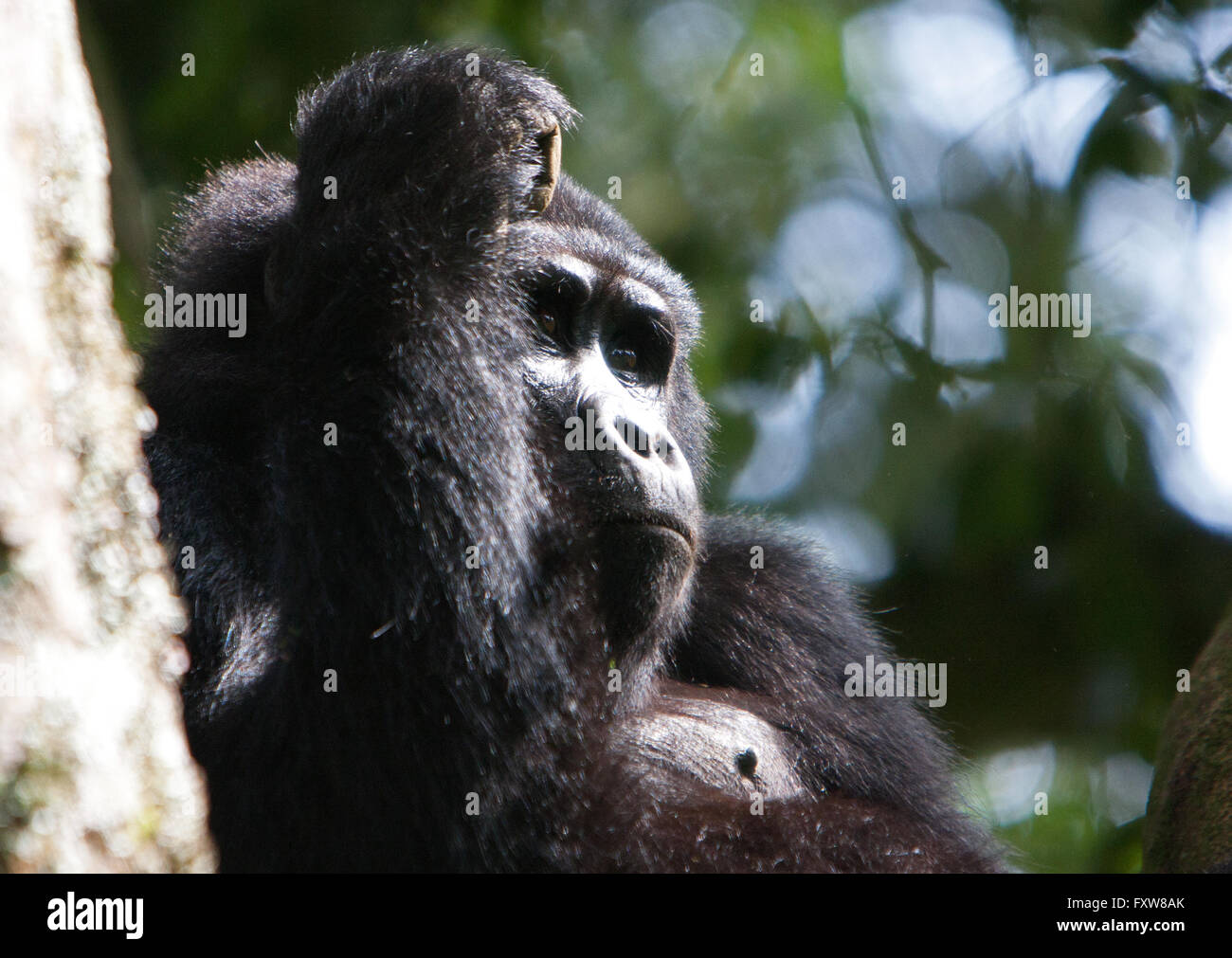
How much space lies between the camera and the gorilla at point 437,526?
2549 mm

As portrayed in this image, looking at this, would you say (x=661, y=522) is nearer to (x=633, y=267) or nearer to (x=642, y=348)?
(x=642, y=348)

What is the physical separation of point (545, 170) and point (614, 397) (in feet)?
2.15

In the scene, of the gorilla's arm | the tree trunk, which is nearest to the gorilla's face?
the gorilla's arm

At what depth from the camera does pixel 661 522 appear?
122 inches

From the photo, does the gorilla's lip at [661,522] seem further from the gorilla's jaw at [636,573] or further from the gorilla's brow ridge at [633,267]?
the gorilla's brow ridge at [633,267]

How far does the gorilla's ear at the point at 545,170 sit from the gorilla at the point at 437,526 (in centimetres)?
1

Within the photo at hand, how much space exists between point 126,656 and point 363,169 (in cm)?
176

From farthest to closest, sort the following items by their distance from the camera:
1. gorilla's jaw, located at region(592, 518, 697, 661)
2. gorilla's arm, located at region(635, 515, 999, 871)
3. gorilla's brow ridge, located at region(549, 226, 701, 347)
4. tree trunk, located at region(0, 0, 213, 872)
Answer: gorilla's arm, located at region(635, 515, 999, 871) < gorilla's brow ridge, located at region(549, 226, 701, 347) < gorilla's jaw, located at region(592, 518, 697, 661) < tree trunk, located at region(0, 0, 213, 872)

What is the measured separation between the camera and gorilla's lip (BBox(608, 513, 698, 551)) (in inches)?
119

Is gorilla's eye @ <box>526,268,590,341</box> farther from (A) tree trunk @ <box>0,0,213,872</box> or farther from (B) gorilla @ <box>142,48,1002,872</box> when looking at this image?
(A) tree trunk @ <box>0,0,213,872</box>

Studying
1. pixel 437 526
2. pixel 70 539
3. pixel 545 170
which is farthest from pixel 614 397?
pixel 70 539

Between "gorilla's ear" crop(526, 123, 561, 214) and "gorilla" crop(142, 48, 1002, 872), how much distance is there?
14mm

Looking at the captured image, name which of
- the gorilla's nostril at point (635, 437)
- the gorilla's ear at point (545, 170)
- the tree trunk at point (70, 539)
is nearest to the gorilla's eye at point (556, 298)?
the gorilla's ear at point (545, 170)
